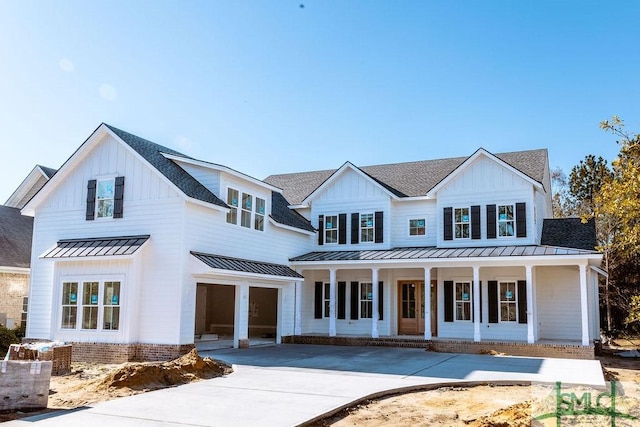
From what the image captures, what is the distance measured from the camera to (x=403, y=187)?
23.4 m

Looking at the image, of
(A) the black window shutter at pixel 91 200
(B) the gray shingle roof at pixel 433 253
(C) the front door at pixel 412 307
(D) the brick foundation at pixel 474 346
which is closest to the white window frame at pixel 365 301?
(C) the front door at pixel 412 307

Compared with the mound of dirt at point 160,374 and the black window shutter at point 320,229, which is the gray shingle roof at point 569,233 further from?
the mound of dirt at point 160,374

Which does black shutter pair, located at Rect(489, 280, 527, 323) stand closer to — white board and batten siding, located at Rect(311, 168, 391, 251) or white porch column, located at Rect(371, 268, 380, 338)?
white porch column, located at Rect(371, 268, 380, 338)

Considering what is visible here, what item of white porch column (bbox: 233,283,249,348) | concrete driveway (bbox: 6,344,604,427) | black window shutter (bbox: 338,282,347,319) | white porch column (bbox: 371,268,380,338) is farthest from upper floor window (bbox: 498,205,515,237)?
white porch column (bbox: 233,283,249,348)

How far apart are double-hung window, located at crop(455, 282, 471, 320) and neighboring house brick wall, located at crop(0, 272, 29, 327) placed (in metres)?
16.2

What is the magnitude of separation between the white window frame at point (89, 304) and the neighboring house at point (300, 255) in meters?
0.04

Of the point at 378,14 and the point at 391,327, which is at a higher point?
the point at 378,14

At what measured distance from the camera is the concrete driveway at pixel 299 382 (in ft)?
27.5

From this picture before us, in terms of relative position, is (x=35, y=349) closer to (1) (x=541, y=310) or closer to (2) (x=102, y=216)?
(2) (x=102, y=216)

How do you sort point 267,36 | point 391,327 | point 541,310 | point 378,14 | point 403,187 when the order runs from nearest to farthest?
point 378,14 < point 267,36 < point 541,310 < point 391,327 < point 403,187

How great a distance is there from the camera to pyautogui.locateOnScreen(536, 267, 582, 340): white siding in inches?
790

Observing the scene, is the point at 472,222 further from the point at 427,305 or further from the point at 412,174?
the point at 412,174

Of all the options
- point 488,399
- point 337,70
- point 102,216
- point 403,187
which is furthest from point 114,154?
point 488,399

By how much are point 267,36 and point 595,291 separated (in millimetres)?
16691
